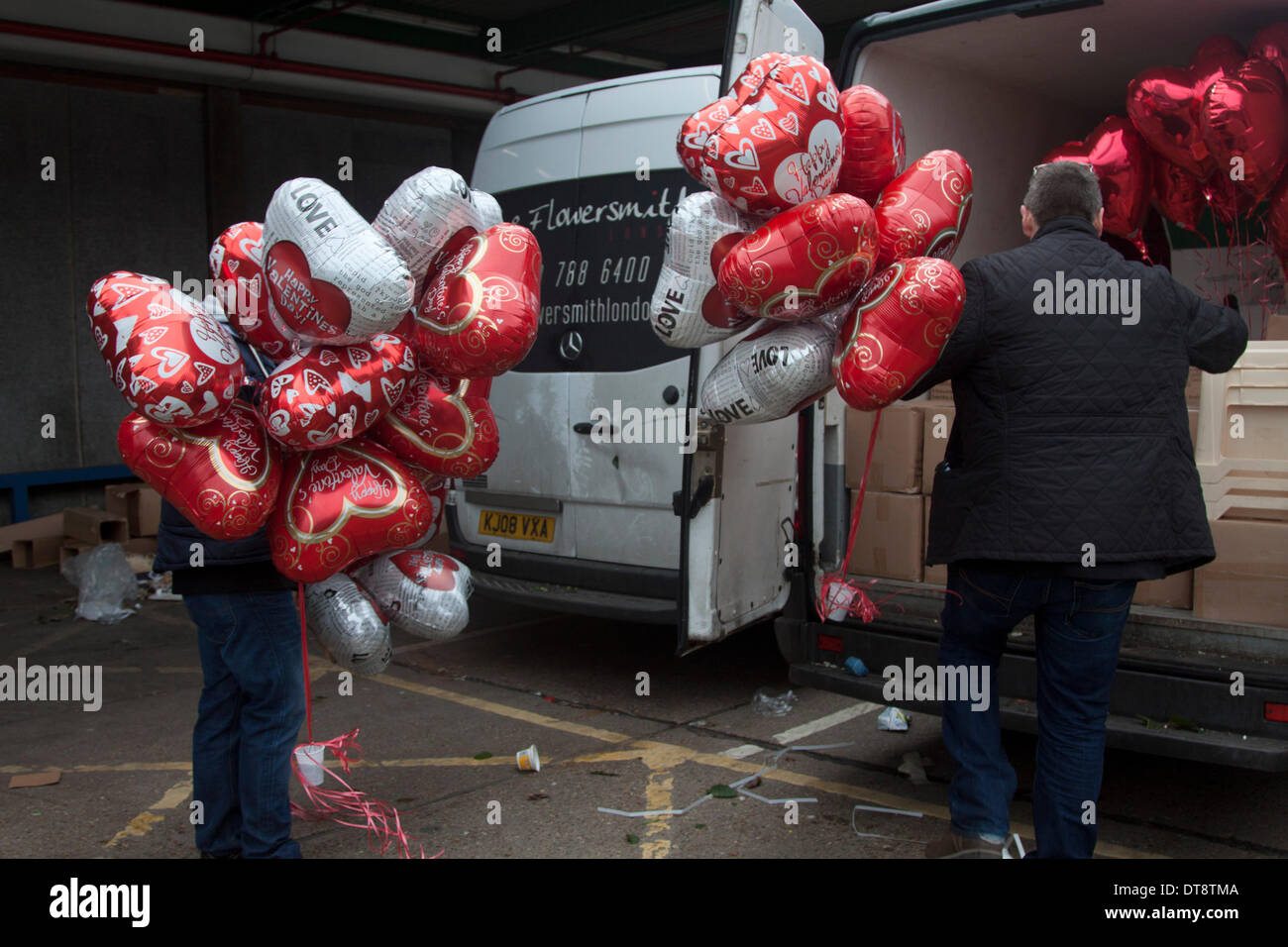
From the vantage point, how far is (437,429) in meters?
3.12

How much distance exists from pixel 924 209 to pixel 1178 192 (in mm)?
2376

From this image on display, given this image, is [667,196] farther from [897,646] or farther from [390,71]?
[390,71]

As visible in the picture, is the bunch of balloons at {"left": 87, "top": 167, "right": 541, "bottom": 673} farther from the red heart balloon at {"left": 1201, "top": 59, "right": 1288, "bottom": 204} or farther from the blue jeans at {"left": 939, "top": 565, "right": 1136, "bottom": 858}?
the red heart balloon at {"left": 1201, "top": 59, "right": 1288, "bottom": 204}

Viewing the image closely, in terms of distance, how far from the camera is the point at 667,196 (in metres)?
5.12

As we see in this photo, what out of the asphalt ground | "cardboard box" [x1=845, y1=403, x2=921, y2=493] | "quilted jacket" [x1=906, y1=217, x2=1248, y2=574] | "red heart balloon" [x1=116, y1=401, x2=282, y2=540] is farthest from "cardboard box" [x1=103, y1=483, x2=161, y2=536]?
"quilted jacket" [x1=906, y1=217, x2=1248, y2=574]

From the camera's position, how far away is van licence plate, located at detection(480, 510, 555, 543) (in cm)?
552

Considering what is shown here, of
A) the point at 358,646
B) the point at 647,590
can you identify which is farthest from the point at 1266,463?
the point at 358,646

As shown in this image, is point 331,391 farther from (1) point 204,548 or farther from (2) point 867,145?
(2) point 867,145

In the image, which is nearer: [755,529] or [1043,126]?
[755,529]

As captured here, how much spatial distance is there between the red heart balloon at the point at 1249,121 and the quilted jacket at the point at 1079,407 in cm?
148

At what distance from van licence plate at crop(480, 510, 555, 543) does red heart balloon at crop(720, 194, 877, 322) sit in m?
2.73

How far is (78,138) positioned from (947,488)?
329 inches

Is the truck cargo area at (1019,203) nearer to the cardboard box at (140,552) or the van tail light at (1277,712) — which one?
the van tail light at (1277,712)

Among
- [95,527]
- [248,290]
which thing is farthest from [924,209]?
[95,527]
